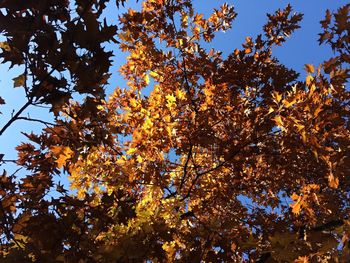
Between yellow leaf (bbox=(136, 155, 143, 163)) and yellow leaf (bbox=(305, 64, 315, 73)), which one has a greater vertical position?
yellow leaf (bbox=(305, 64, 315, 73))

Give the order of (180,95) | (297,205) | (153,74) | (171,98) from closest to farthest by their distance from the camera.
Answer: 1. (297,205)
2. (171,98)
3. (180,95)
4. (153,74)

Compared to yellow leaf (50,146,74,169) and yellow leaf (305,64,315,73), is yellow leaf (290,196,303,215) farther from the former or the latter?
yellow leaf (50,146,74,169)

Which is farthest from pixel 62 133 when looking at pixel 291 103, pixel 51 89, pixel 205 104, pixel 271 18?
pixel 271 18

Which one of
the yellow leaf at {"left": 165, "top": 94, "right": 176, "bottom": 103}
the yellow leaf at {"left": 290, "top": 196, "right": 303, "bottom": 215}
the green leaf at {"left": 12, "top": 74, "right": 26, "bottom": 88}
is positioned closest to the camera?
the green leaf at {"left": 12, "top": 74, "right": 26, "bottom": 88}

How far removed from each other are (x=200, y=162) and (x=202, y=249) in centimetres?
385

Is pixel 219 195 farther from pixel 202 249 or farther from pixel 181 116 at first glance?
pixel 202 249

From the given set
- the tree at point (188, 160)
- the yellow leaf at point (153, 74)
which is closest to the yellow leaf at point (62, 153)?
the tree at point (188, 160)

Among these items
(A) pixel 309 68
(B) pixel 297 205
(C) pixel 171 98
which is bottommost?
(B) pixel 297 205

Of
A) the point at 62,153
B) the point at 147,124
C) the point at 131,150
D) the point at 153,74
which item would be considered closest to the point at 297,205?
the point at 62,153

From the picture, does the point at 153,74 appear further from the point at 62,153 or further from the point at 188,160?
the point at 62,153

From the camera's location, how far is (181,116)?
6.82 metres

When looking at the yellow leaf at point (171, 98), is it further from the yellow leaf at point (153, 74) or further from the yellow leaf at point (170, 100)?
the yellow leaf at point (153, 74)

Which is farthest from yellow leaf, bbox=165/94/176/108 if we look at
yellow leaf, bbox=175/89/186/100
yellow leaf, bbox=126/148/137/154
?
yellow leaf, bbox=126/148/137/154

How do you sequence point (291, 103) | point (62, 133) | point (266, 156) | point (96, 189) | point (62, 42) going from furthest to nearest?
1. point (96, 189)
2. point (266, 156)
3. point (291, 103)
4. point (62, 133)
5. point (62, 42)
